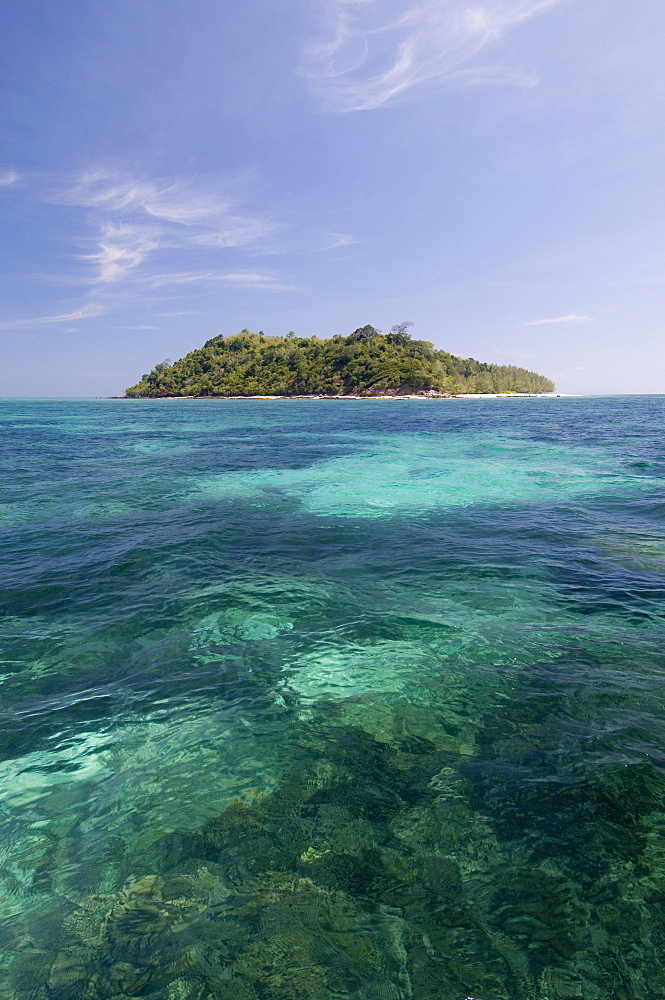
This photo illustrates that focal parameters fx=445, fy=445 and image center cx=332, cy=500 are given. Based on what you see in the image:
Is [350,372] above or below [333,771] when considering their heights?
above

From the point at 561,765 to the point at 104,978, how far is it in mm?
4168

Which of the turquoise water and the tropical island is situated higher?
the tropical island

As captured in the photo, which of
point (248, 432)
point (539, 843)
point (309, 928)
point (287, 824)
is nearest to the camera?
point (309, 928)

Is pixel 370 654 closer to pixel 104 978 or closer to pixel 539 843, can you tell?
pixel 539 843

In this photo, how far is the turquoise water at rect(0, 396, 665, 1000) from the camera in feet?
9.99

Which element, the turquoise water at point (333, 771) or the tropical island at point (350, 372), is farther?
the tropical island at point (350, 372)

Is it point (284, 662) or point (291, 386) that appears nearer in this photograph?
point (284, 662)

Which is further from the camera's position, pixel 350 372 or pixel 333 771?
pixel 350 372

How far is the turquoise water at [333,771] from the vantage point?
3.04 meters

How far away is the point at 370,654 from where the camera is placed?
6707mm

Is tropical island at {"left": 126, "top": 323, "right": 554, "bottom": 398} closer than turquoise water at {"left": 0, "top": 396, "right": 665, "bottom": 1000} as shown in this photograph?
No

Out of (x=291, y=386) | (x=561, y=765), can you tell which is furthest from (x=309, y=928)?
(x=291, y=386)

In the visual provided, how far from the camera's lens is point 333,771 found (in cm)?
459

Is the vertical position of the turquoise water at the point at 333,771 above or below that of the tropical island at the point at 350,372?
below
